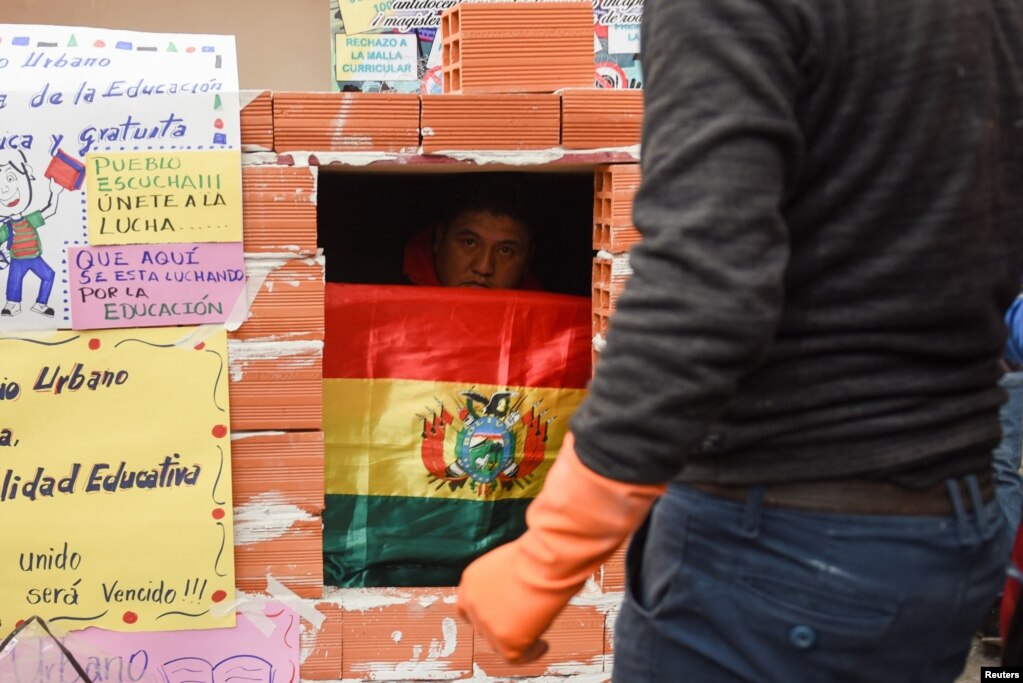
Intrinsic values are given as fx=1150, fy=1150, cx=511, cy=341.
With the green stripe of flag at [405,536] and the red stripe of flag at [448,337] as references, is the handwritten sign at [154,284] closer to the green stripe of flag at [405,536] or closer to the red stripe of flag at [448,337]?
the red stripe of flag at [448,337]

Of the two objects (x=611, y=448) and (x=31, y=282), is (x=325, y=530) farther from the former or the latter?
(x=611, y=448)

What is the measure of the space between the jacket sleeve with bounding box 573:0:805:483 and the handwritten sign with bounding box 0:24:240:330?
185 cm

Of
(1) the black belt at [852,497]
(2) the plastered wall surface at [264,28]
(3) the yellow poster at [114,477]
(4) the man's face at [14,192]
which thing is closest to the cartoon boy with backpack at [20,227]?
(4) the man's face at [14,192]

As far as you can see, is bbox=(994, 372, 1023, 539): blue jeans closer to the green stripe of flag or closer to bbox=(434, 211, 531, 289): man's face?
the green stripe of flag

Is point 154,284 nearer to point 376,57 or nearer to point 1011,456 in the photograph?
point 1011,456

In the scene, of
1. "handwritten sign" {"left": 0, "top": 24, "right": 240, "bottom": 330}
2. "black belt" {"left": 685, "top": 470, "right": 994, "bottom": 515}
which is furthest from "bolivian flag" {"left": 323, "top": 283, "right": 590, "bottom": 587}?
"black belt" {"left": 685, "top": 470, "right": 994, "bottom": 515}

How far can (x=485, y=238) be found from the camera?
14.3 ft

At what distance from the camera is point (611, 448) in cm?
124

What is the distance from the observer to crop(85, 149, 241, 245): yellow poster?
9.26 feet

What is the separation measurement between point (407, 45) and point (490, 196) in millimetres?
2116

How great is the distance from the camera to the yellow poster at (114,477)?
2865 millimetres

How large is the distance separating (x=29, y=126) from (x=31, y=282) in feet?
1.24

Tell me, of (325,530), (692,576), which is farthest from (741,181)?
(325,530)

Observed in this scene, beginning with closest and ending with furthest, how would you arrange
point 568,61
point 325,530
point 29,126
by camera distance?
point 29,126 < point 568,61 < point 325,530
